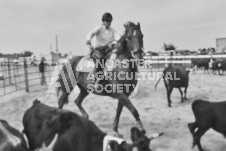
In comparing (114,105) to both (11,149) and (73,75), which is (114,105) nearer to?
(73,75)

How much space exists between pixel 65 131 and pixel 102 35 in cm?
325

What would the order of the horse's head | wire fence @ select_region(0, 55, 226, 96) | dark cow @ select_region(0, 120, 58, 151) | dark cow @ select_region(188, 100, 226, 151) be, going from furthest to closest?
1. wire fence @ select_region(0, 55, 226, 96)
2. the horse's head
3. dark cow @ select_region(188, 100, 226, 151)
4. dark cow @ select_region(0, 120, 58, 151)

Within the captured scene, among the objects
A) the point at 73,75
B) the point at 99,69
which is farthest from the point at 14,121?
the point at 99,69

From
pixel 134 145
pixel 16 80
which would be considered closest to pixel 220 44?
pixel 16 80

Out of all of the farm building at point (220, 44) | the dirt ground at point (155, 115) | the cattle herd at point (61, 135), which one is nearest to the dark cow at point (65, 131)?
the cattle herd at point (61, 135)

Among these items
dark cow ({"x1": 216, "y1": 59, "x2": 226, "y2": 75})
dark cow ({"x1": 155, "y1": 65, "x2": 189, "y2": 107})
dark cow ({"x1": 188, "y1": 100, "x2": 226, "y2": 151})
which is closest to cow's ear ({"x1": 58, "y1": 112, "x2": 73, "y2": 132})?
dark cow ({"x1": 188, "y1": 100, "x2": 226, "y2": 151})

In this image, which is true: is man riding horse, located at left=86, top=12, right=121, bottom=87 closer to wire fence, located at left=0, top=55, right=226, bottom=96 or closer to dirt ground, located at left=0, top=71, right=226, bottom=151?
dirt ground, located at left=0, top=71, right=226, bottom=151

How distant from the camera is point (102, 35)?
19.0 feet

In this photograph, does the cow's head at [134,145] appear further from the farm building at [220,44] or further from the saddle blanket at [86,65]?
the farm building at [220,44]

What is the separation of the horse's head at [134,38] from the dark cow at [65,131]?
7.98 feet

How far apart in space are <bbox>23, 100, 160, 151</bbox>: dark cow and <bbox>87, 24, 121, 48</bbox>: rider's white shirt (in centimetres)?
270

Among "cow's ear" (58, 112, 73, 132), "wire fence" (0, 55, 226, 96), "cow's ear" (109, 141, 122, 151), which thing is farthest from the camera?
"wire fence" (0, 55, 226, 96)

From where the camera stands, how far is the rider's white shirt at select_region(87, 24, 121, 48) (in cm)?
577

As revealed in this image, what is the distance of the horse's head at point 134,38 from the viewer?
17.3ft
